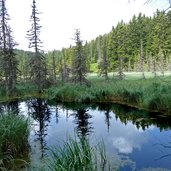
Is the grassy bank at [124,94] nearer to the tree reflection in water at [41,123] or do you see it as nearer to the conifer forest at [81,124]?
the conifer forest at [81,124]

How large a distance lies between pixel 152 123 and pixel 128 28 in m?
55.9

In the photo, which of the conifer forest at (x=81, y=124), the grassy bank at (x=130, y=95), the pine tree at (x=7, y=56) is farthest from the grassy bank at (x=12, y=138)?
the pine tree at (x=7, y=56)

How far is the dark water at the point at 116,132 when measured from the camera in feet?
32.1

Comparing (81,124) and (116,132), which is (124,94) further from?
(116,132)

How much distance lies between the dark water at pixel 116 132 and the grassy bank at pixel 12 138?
18.5 inches

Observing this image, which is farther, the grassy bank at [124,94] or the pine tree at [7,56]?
the pine tree at [7,56]

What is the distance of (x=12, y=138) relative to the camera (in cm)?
945

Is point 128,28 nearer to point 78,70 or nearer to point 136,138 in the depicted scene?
point 78,70

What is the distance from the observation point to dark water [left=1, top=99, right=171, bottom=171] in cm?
977

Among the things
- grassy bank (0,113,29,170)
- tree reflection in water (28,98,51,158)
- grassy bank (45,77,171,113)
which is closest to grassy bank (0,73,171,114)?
grassy bank (45,77,171,113)

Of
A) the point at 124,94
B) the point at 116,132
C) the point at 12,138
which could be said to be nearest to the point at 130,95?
the point at 124,94

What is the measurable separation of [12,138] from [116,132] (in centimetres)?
602

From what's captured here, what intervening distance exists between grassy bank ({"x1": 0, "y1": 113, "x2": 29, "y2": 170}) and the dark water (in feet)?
1.54

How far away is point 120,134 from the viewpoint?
13.8m
